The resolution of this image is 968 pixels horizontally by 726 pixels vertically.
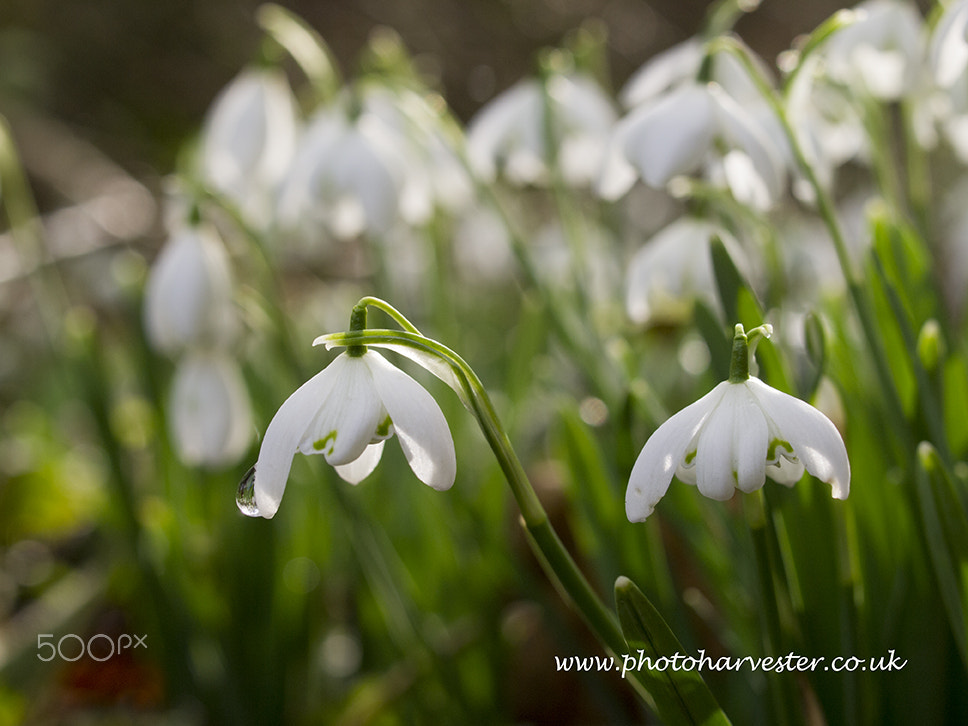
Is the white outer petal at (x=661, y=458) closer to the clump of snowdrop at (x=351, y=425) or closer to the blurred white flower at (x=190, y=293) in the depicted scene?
the clump of snowdrop at (x=351, y=425)

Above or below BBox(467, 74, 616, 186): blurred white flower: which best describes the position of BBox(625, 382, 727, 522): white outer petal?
below

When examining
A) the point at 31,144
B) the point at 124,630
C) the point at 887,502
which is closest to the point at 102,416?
the point at 124,630

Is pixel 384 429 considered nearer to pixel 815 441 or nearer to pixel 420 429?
pixel 420 429

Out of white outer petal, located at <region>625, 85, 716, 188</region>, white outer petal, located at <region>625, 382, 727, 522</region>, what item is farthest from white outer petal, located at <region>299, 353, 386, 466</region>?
white outer petal, located at <region>625, 85, 716, 188</region>

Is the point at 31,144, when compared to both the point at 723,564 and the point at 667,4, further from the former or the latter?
the point at 723,564

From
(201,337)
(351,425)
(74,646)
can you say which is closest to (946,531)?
(351,425)

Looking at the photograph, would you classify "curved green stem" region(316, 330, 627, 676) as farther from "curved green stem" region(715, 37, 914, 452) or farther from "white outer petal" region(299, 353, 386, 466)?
"curved green stem" region(715, 37, 914, 452)
